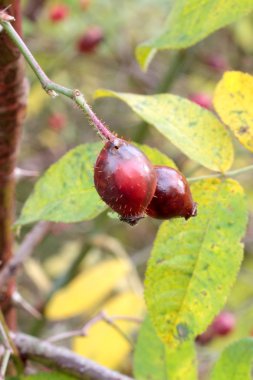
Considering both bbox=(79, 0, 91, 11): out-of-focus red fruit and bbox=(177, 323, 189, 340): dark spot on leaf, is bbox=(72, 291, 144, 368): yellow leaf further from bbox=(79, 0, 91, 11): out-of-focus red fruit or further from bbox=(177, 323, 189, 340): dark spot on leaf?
bbox=(79, 0, 91, 11): out-of-focus red fruit

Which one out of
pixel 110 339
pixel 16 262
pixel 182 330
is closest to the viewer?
pixel 182 330

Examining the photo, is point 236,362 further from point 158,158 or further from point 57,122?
point 57,122

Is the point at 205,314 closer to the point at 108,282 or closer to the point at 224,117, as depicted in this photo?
→ the point at 224,117

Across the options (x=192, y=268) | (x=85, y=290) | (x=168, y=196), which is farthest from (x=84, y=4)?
(x=168, y=196)

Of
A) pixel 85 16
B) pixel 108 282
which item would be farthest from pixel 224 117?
pixel 85 16

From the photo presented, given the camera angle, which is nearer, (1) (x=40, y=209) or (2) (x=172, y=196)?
(2) (x=172, y=196)

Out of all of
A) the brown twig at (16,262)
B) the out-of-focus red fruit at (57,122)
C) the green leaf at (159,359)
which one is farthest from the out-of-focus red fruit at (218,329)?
the out-of-focus red fruit at (57,122)

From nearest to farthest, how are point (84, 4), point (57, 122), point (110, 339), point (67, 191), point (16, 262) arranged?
1. point (67, 191)
2. point (16, 262)
3. point (110, 339)
4. point (84, 4)
5. point (57, 122)

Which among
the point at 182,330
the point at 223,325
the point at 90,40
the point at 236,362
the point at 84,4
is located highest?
the point at 182,330

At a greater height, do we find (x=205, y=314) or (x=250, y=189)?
(x=205, y=314)
